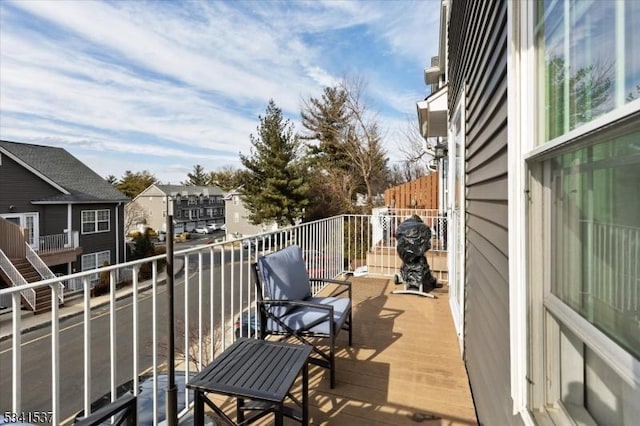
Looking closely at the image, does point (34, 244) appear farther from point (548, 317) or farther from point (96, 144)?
point (548, 317)

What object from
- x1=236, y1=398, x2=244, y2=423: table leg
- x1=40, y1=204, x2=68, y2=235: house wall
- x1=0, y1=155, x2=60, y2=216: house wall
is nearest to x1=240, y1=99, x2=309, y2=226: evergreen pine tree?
x1=40, y1=204, x2=68, y2=235: house wall

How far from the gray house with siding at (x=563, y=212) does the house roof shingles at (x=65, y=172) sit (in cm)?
1943

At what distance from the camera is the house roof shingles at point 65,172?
1609 centimetres

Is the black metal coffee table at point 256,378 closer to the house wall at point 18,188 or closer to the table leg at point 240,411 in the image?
the table leg at point 240,411

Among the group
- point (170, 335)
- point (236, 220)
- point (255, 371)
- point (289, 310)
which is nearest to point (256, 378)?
point (255, 371)

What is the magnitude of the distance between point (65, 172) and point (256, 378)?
2091 cm

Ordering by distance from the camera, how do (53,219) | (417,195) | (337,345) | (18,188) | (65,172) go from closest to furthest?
(337,345), (417,195), (18,188), (53,219), (65,172)

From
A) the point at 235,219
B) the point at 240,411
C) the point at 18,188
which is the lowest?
the point at 240,411

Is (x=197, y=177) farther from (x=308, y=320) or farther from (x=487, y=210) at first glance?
(x=487, y=210)

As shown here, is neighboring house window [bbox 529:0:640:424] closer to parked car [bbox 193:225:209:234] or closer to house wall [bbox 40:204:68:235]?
house wall [bbox 40:204:68:235]

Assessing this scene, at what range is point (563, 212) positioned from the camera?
3.27ft

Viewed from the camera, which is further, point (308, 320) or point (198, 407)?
point (308, 320)

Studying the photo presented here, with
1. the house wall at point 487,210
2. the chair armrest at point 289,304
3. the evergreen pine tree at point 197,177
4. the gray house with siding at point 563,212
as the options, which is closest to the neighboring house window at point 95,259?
the chair armrest at point 289,304

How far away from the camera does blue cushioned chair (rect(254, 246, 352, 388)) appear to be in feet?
8.66
